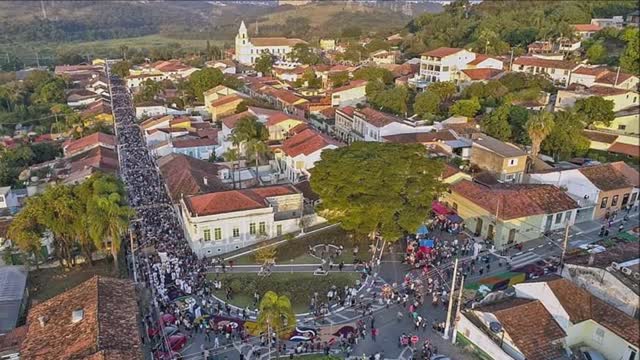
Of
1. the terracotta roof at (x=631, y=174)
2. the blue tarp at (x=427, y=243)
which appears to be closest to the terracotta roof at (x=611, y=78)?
the terracotta roof at (x=631, y=174)

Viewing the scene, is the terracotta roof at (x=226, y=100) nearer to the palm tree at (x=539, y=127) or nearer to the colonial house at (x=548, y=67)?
the colonial house at (x=548, y=67)

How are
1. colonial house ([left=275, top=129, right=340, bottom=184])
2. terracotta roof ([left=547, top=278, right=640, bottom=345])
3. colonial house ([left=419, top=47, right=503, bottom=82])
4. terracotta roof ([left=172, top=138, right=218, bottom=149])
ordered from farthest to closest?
colonial house ([left=419, top=47, right=503, bottom=82]) → terracotta roof ([left=172, top=138, right=218, bottom=149]) → colonial house ([left=275, top=129, right=340, bottom=184]) → terracotta roof ([left=547, top=278, right=640, bottom=345])

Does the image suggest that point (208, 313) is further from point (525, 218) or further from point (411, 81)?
point (411, 81)

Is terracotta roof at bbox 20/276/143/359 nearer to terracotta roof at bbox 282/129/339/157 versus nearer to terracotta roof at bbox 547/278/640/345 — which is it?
terracotta roof at bbox 547/278/640/345

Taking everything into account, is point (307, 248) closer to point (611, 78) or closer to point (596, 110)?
point (596, 110)

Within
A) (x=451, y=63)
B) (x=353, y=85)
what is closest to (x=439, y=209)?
(x=353, y=85)

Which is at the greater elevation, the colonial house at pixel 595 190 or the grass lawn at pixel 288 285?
the colonial house at pixel 595 190

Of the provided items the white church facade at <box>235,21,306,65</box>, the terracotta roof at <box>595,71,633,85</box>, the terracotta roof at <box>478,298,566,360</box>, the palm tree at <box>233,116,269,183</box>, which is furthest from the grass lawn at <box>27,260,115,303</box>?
the white church facade at <box>235,21,306,65</box>
